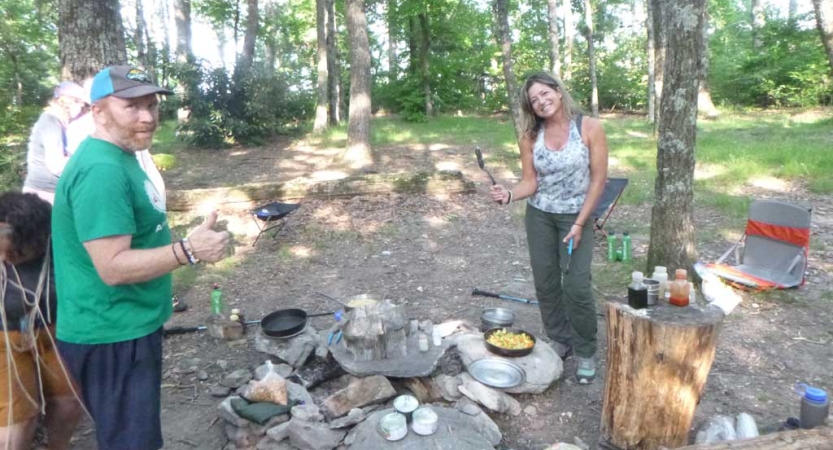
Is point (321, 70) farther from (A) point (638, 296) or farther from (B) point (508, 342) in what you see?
(A) point (638, 296)

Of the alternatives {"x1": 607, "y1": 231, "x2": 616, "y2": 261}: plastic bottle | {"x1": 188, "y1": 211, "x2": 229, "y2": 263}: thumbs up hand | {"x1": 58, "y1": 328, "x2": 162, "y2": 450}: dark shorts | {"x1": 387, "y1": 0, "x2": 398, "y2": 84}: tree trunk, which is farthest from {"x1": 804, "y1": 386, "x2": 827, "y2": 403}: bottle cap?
{"x1": 387, "y1": 0, "x2": 398, "y2": 84}: tree trunk

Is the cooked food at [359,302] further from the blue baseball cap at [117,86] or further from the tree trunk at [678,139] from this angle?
the tree trunk at [678,139]

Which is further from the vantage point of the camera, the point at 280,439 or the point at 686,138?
the point at 686,138

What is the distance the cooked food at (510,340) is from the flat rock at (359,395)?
2.94ft

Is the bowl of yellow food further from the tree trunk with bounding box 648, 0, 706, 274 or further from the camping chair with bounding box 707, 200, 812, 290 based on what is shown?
the camping chair with bounding box 707, 200, 812, 290

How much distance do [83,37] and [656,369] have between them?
5.49 meters

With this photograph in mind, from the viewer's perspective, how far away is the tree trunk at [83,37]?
4703 mm

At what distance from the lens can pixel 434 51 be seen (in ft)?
71.3

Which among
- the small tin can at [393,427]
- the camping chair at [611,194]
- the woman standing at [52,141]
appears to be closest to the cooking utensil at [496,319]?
the small tin can at [393,427]

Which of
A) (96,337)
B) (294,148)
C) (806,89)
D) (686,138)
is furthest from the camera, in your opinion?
(806,89)

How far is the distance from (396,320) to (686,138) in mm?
3081

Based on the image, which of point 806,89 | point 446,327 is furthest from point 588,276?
point 806,89

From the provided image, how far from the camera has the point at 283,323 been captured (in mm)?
4035

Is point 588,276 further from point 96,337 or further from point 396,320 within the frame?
point 96,337
